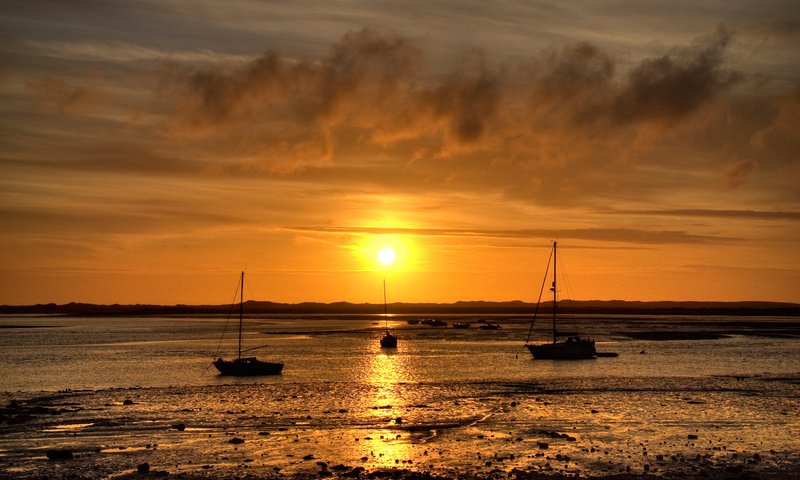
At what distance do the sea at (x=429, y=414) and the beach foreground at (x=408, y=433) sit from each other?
0.14 m

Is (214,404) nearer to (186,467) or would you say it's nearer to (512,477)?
(186,467)

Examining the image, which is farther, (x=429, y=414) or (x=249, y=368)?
(x=249, y=368)

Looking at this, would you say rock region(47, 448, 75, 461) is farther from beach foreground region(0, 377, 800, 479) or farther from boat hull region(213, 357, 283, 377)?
boat hull region(213, 357, 283, 377)

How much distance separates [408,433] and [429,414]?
8.19 meters

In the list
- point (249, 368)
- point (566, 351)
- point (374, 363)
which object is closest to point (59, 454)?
point (249, 368)

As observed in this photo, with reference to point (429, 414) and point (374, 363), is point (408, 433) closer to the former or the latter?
point (429, 414)

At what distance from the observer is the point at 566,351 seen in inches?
4021

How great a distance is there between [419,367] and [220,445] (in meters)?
53.5

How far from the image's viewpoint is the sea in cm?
3731

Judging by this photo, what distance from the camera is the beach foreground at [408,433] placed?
35188 millimetres

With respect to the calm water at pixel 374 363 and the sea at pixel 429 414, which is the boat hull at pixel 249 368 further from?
the calm water at pixel 374 363

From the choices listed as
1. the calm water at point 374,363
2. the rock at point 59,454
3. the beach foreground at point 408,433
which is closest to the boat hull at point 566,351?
the calm water at point 374,363

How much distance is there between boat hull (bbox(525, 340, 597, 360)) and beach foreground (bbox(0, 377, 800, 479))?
3281 cm

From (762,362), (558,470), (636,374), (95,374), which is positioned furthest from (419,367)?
(558,470)
